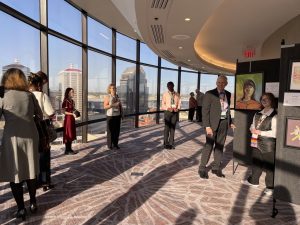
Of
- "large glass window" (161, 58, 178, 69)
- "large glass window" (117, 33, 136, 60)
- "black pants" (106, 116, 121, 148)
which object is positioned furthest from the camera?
"large glass window" (161, 58, 178, 69)

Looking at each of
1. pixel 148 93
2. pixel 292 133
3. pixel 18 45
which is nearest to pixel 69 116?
pixel 18 45

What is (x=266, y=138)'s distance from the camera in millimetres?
3355

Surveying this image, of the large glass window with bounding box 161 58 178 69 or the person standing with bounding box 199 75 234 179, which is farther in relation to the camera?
the large glass window with bounding box 161 58 178 69

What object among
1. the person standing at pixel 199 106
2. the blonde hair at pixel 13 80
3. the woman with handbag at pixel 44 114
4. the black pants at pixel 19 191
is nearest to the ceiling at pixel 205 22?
the woman with handbag at pixel 44 114

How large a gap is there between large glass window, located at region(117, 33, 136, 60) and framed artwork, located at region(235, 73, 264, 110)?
5.33 meters

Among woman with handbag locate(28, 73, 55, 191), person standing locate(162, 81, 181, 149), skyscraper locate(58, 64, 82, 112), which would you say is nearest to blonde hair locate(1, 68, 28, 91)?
woman with handbag locate(28, 73, 55, 191)

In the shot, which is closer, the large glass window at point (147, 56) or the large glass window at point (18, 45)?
the large glass window at point (18, 45)

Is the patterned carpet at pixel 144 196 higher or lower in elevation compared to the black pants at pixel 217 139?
lower

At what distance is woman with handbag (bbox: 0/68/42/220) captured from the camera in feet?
8.21

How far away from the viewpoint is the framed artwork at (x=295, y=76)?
2.68 metres

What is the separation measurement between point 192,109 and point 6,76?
11436 millimetres

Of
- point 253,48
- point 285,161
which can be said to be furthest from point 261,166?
point 253,48

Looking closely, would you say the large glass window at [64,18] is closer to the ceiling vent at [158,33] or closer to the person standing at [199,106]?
the ceiling vent at [158,33]

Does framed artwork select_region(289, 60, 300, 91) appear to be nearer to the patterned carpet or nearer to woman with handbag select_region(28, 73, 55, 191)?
the patterned carpet
